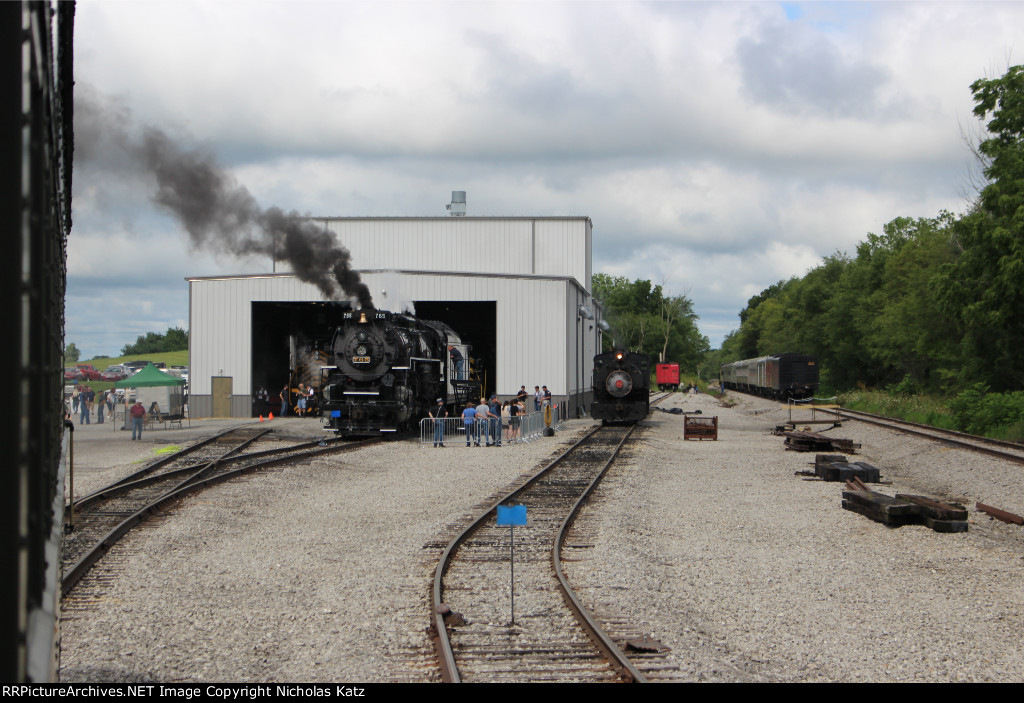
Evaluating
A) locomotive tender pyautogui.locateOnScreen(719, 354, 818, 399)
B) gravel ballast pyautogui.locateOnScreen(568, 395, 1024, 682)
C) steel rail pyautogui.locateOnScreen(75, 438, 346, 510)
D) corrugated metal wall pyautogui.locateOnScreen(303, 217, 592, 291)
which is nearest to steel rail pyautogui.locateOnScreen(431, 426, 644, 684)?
gravel ballast pyautogui.locateOnScreen(568, 395, 1024, 682)

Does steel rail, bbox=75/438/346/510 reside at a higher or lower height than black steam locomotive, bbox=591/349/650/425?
lower

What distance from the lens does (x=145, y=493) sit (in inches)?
592

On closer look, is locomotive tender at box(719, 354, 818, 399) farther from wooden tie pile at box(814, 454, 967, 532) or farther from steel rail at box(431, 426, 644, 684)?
steel rail at box(431, 426, 644, 684)

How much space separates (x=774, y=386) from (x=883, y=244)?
25152 mm

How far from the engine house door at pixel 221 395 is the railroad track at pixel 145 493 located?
1314cm

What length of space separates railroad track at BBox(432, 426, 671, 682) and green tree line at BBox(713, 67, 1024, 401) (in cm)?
2496

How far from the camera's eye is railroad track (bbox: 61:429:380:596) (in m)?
10.2

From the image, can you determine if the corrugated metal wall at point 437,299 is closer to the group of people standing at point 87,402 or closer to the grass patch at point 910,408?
the group of people standing at point 87,402

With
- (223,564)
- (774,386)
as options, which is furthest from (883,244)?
(223,564)

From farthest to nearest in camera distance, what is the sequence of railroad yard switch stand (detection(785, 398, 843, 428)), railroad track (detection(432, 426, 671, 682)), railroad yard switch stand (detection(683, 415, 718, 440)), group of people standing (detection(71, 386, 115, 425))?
group of people standing (detection(71, 386, 115, 425))
railroad yard switch stand (detection(785, 398, 843, 428))
railroad yard switch stand (detection(683, 415, 718, 440))
railroad track (detection(432, 426, 671, 682))

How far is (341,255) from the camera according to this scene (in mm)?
28609

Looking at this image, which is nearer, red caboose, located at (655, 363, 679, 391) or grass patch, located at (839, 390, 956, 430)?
grass patch, located at (839, 390, 956, 430)

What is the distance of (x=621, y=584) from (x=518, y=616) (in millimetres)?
1592

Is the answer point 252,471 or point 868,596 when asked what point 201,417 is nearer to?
point 252,471
